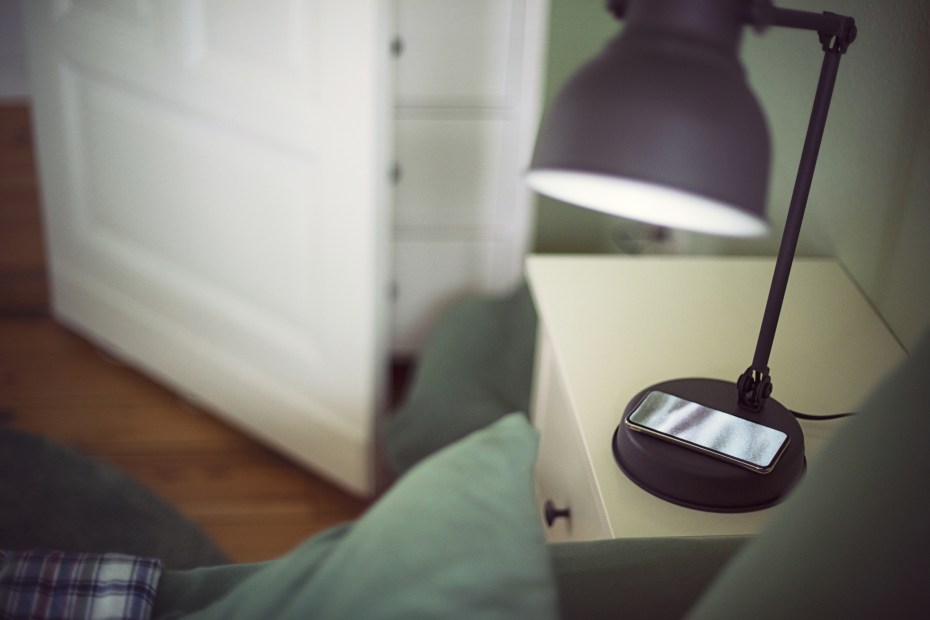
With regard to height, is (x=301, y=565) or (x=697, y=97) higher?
(x=697, y=97)

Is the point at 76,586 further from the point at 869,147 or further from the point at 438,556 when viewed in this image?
the point at 869,147

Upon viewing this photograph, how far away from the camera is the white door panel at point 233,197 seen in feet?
5.06

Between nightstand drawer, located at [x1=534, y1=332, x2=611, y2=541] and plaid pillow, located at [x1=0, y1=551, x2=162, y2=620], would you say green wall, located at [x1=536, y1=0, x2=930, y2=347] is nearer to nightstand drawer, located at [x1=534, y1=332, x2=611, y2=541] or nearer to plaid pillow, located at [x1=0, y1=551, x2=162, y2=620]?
nightstand drawer, located at [x1=534, y1=332, x2=611, y2=541]

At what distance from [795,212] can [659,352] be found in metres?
0.30

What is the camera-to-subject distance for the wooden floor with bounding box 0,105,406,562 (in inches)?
71.2

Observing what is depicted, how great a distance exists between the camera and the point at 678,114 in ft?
1.90

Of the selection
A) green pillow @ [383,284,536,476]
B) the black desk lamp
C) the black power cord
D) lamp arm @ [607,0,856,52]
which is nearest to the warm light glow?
the black desk lamp

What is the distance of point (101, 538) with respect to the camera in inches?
48.7

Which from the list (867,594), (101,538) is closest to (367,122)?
(101,538)

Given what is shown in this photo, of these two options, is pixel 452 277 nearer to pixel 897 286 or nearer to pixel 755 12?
pixel 897 286

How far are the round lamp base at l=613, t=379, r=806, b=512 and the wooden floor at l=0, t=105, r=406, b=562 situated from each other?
1.05 meters

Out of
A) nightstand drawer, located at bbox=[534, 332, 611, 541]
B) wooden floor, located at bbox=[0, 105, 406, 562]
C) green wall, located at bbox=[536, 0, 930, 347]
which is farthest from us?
wooden floor, located at bbox=[0, 105, 406, 562]

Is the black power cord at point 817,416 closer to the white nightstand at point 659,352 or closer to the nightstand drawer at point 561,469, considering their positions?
the white nightstand at point 659,352

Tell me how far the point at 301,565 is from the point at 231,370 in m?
1.42
